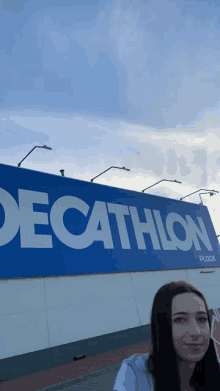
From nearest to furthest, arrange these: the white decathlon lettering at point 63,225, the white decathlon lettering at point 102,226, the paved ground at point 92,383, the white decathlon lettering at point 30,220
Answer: the paved ground at point 92,383, the white decathlon lettering at point 30,220, the white decathlon lettering at point 63,225, the white decathlon lettering at point 102,226

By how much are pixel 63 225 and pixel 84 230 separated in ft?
3.35

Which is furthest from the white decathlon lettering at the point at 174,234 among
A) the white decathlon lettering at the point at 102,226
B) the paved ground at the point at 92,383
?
the paved ground at the point at 92,383

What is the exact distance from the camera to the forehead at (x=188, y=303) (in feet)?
5.38

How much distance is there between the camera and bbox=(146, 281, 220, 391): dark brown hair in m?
1.59

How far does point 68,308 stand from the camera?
34.1 ft

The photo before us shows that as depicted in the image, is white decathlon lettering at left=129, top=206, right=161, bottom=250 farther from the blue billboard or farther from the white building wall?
the white building wall

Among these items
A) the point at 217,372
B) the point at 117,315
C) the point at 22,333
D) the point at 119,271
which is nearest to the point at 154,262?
the point at 119,271

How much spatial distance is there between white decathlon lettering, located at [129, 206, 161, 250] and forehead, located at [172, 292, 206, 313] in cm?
1238

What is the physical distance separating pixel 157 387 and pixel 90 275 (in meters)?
10.3

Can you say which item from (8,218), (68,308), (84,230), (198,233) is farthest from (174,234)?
(8,218)

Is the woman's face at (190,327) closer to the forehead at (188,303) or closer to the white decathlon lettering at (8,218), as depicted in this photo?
the forehead at (188,303)

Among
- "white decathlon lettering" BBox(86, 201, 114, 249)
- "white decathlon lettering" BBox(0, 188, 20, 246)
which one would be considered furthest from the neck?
"white decathlon lettering" BBox(86, 201, 114, 249)

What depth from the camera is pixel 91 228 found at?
12.4 metres

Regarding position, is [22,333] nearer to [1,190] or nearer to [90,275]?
[90,275]
